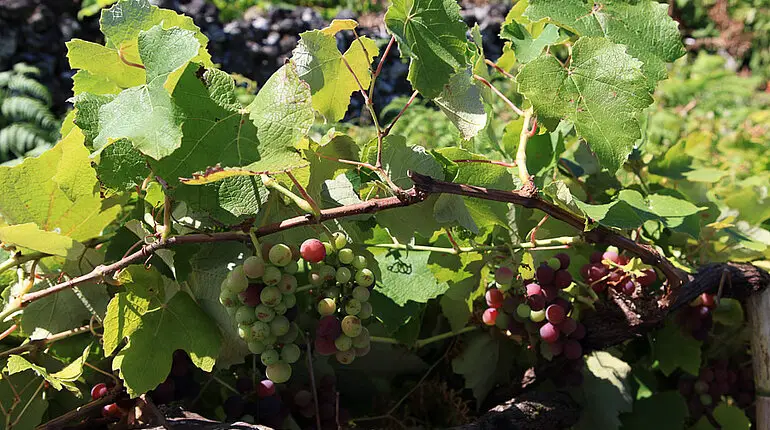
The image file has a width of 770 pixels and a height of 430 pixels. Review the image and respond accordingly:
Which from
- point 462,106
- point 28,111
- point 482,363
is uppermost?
point 462,106

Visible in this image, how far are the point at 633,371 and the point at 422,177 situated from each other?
615mm

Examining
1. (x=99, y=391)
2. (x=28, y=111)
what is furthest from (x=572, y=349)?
(x=28, y=111)

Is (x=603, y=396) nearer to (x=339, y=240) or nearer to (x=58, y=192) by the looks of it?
(x=339, y=240)

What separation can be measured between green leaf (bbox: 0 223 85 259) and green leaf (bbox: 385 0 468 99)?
0.35 metres

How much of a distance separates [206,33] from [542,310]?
14.0 ft

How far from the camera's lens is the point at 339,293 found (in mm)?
642

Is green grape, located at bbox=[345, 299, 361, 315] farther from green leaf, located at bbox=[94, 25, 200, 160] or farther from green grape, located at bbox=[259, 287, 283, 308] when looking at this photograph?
green leaf, located at bbox=[94, 25, 200, 160]

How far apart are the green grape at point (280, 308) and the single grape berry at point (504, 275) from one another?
0.26 metres

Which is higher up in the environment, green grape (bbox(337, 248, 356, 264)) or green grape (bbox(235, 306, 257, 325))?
green grape (bbox(337, 248, 356, 264))

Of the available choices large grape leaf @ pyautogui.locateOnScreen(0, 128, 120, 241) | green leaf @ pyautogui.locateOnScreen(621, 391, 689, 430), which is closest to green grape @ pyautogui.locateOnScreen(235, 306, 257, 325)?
large grape leaf @ pyautogui.locateOnScreen(0, 128, 120, 241)

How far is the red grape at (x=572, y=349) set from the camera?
0.82 metres

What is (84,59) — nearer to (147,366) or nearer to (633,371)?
(147,366)

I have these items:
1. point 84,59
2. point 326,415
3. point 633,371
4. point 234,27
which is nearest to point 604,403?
point 633,371

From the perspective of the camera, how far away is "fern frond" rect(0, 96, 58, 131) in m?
3.89
